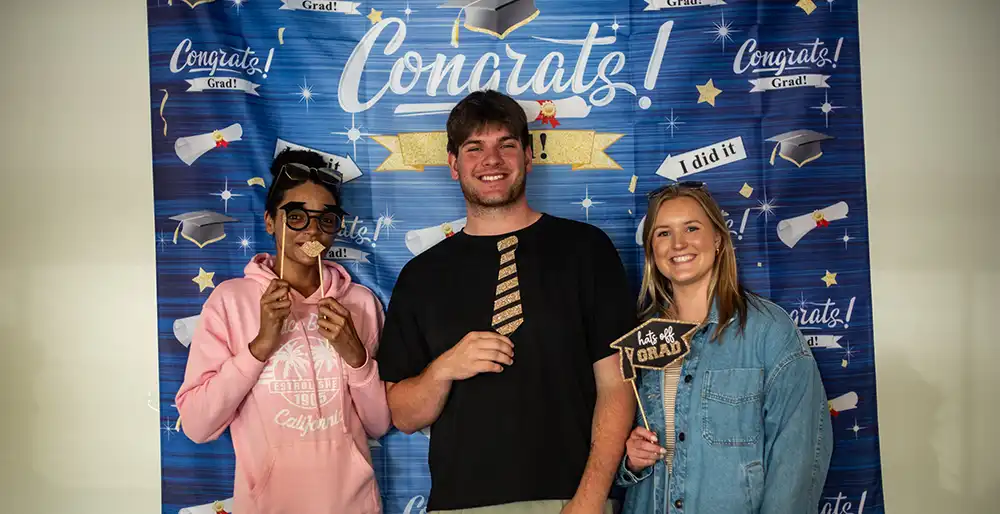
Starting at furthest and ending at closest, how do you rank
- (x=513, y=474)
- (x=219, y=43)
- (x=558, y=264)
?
(x=219, y=43) < (x=558, y=264) < (x=513, y=474)

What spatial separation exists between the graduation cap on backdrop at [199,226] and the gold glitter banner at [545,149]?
619 millimetres

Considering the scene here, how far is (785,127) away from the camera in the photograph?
2.71 meters

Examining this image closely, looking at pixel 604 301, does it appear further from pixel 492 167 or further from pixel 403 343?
pixel 403 343

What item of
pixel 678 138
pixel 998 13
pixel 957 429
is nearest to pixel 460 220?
pixel 678 138

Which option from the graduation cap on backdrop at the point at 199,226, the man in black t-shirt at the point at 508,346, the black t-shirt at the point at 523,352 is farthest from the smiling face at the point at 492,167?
the graduation cap on backdrop at the point at 199,226

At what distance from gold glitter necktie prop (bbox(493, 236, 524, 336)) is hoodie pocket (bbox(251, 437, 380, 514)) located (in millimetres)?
642

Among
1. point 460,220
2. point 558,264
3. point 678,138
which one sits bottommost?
point 558,264

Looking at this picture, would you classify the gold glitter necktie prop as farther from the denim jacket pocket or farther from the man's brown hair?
the denim jacket pocket

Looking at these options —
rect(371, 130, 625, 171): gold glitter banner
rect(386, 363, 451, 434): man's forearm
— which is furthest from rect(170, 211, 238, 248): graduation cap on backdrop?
rect(386, 363, 451, 434): man's forearm

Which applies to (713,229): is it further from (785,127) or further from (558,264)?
(785,127)

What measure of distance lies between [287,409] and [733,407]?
1323 millimetres

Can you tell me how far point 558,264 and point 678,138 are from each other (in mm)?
805

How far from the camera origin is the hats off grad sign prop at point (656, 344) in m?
→ 1.95

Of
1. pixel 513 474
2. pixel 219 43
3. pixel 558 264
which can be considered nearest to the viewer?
pixel 513 474
